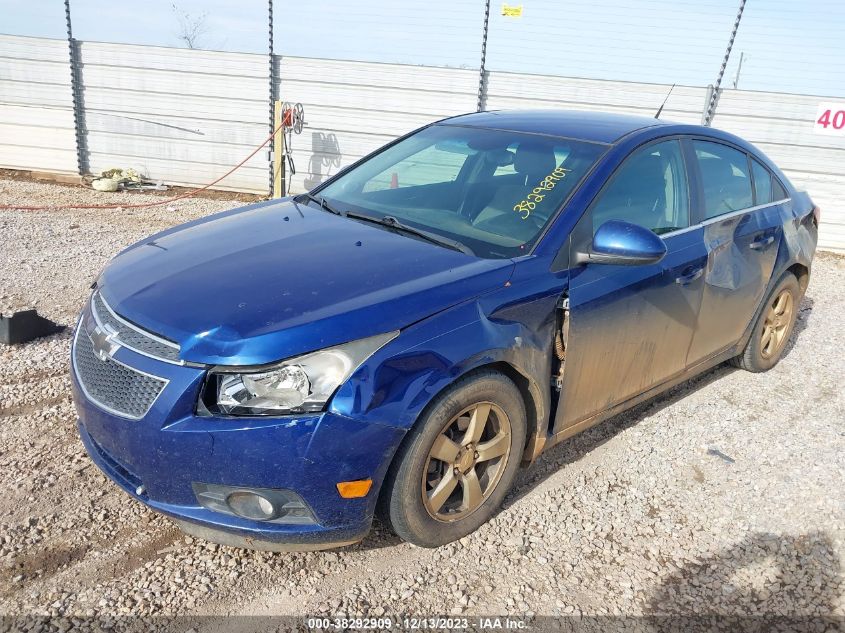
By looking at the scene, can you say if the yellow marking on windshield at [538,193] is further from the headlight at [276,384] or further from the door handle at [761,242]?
the door handle at [761,242]

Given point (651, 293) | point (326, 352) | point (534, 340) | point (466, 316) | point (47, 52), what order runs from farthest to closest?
1. point (47, 52)
2. point (651, 293)
3. point (534, 340)
4. point (466, 316)
5. point (326, 352)

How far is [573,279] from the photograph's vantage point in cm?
291

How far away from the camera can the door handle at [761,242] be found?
4066 millimetres

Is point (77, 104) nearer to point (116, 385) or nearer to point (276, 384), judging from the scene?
point (116, 385)

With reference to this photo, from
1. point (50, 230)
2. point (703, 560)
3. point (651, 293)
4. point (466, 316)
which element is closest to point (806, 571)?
point (703, 560)

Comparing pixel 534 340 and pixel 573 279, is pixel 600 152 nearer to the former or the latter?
pixel 573 279

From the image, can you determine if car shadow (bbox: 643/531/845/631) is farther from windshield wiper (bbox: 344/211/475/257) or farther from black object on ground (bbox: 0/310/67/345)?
black object on ground (bbox: 0/310/67/345)

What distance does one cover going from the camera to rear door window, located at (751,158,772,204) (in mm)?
4266

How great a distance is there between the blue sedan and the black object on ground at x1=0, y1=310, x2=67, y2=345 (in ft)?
5.66

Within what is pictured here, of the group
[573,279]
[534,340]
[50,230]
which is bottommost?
[50,230]

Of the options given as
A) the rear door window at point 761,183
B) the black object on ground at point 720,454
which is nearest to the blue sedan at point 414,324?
the rear door window at point 761,183

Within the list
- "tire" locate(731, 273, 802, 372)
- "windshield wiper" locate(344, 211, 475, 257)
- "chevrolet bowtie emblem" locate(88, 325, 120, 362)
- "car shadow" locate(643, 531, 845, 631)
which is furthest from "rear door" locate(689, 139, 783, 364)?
"chevrolet bowtie emblem" locate(88, 325, 120, 362)

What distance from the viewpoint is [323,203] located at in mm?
3582

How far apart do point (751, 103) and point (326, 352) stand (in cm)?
913
